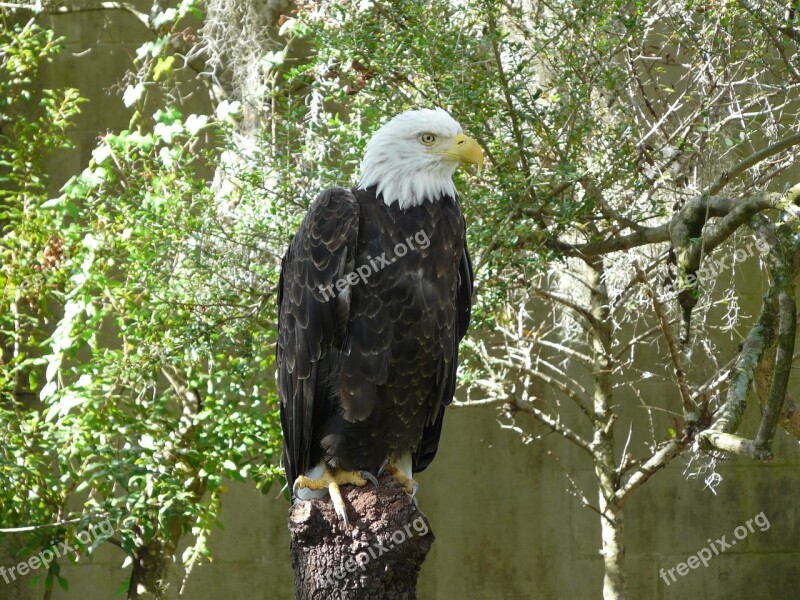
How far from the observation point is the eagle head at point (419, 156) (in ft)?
10.0

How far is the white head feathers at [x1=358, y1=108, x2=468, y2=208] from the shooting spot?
3.06 meters

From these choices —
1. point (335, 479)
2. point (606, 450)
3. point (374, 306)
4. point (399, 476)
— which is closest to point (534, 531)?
point (606, 450)

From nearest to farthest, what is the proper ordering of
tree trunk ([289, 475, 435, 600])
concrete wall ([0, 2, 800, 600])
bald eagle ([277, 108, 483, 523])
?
1. tree trunk ([289, 475, 435, 600])
2. bald eagle ([277, 108, 483, 523])
3. concrete wall ([0, 2, 800, 600])

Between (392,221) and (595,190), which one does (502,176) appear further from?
(392,221)

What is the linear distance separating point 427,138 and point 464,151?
0.14 meters

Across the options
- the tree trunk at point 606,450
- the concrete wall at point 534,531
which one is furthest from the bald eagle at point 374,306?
the concrete wall at point 534,531

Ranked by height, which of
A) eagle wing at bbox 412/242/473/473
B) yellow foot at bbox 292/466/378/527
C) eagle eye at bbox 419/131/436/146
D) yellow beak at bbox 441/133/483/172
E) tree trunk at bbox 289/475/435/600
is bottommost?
tree trunk at bbox 289/475/435/600

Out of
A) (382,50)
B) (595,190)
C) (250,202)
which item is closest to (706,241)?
(595,190)

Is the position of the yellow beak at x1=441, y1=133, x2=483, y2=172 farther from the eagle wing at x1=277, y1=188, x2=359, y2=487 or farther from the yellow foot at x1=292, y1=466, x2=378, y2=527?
the yellow foot at x1=292, y1=466, x2=378, y2=527

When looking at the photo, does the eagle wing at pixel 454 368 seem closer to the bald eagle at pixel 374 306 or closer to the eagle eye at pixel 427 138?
the bald eagle at pixel 374 306

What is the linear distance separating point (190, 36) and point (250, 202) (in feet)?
3.92

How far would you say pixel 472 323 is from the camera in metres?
4.00

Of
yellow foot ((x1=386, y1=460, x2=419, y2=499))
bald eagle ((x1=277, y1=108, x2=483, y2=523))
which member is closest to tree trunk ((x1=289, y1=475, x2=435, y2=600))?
bald eagle ((x1=277, y1=108, x2=483, y2=523))

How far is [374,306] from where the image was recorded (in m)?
3.00
